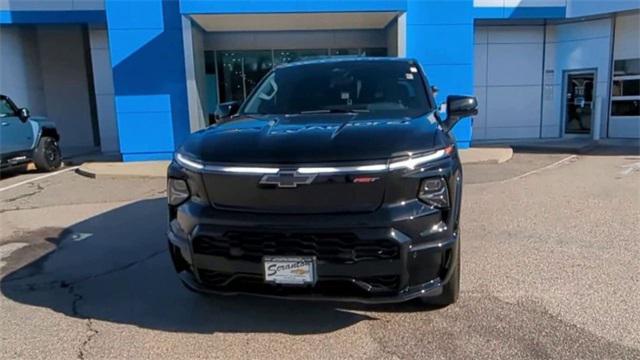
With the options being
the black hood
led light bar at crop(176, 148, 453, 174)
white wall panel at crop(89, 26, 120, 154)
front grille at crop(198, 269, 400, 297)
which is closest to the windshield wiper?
the black hood

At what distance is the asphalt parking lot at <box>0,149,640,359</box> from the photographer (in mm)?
3273

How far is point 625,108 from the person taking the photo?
1661 centimetres

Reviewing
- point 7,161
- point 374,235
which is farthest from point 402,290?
point 7,161

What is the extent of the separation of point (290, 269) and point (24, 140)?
10503 mm

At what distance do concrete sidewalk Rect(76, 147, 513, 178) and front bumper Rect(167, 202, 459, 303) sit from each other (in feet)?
26.5

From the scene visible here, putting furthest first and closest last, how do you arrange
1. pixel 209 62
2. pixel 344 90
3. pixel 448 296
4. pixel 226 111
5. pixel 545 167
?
pixel 209 62, pixel 545 167, pixel 226 111, pixel 344 90, pixel 448 296

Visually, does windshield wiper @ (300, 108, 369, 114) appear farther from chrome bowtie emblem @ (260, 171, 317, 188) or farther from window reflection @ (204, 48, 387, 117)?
window reflection @ (204, 48, 387, 117)

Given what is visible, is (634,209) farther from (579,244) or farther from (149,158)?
(149,158)

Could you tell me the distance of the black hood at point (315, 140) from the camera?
3062mm

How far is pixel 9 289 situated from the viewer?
4.47 m

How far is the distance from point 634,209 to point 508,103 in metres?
11.4

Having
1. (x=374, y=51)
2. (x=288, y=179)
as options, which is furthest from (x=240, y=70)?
(x=288, y=179)

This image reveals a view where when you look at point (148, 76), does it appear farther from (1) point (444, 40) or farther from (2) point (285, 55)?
(1) point (444, 40)

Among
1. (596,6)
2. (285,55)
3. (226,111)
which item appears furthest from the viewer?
(596,6)
